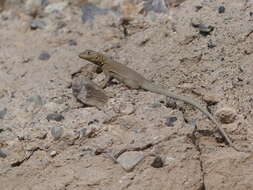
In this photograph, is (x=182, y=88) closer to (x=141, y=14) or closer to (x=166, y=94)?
(x=166, y=94)

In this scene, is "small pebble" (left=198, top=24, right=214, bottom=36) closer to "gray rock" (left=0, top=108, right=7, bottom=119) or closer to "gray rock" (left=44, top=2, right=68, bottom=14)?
"gray rock" (left=44, top=2, right=68, bottom=14)

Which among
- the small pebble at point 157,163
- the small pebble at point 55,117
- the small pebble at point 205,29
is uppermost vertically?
the small pebble at point 205,29

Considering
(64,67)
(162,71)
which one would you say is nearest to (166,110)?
(162,71)

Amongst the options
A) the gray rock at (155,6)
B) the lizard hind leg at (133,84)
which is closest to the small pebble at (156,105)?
the lizard hind leg at (133,84)

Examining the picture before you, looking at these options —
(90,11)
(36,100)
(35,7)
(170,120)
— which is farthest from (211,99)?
(35,7)

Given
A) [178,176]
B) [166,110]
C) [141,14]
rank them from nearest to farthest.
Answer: [178,176] → [166,110] → [141,14]

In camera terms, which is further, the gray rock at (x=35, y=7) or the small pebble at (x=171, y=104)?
the gray rock at (x=35, y=7)

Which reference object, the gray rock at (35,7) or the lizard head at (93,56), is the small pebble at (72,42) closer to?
the lizard head at (93,56)

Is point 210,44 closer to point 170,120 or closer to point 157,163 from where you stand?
point 170,120
